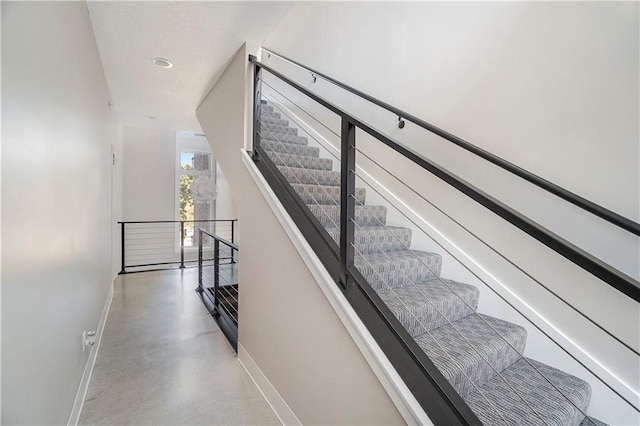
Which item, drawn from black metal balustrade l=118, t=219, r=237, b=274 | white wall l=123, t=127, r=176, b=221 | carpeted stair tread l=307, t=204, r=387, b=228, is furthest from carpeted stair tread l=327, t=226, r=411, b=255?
white wall l=123, t=127, r=176, b=221

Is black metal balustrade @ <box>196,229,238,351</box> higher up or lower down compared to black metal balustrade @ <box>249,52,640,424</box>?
lower down

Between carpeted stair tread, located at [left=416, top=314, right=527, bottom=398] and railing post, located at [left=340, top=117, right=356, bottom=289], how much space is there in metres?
0.52

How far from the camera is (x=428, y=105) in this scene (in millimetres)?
2295

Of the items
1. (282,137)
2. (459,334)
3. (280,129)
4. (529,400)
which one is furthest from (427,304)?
(280,129)

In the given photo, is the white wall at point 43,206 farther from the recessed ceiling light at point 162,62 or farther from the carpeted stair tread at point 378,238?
the carpeted stair tread at point 378,238

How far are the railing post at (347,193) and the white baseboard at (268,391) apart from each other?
1.04m

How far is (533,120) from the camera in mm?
1747

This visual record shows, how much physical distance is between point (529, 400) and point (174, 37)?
9.95 feet

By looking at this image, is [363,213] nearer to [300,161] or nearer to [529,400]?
[300,161]

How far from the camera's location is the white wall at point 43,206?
2.90ft

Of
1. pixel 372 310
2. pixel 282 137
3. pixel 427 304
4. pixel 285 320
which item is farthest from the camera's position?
pixel 282 137

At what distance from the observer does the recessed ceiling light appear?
2562 millimetres

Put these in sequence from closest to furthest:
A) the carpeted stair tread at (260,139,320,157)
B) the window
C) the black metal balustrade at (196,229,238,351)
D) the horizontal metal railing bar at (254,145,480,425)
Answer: the horizontal metal railing bar at (254,145,480,425)
the carpeted stair tread at (260,139,320,157)
the black metal balustrade at (196,229,238,351)
the window

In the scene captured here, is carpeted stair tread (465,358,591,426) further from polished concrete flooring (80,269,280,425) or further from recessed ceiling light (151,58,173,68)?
recessed ceiling light (151,58,173,68)
